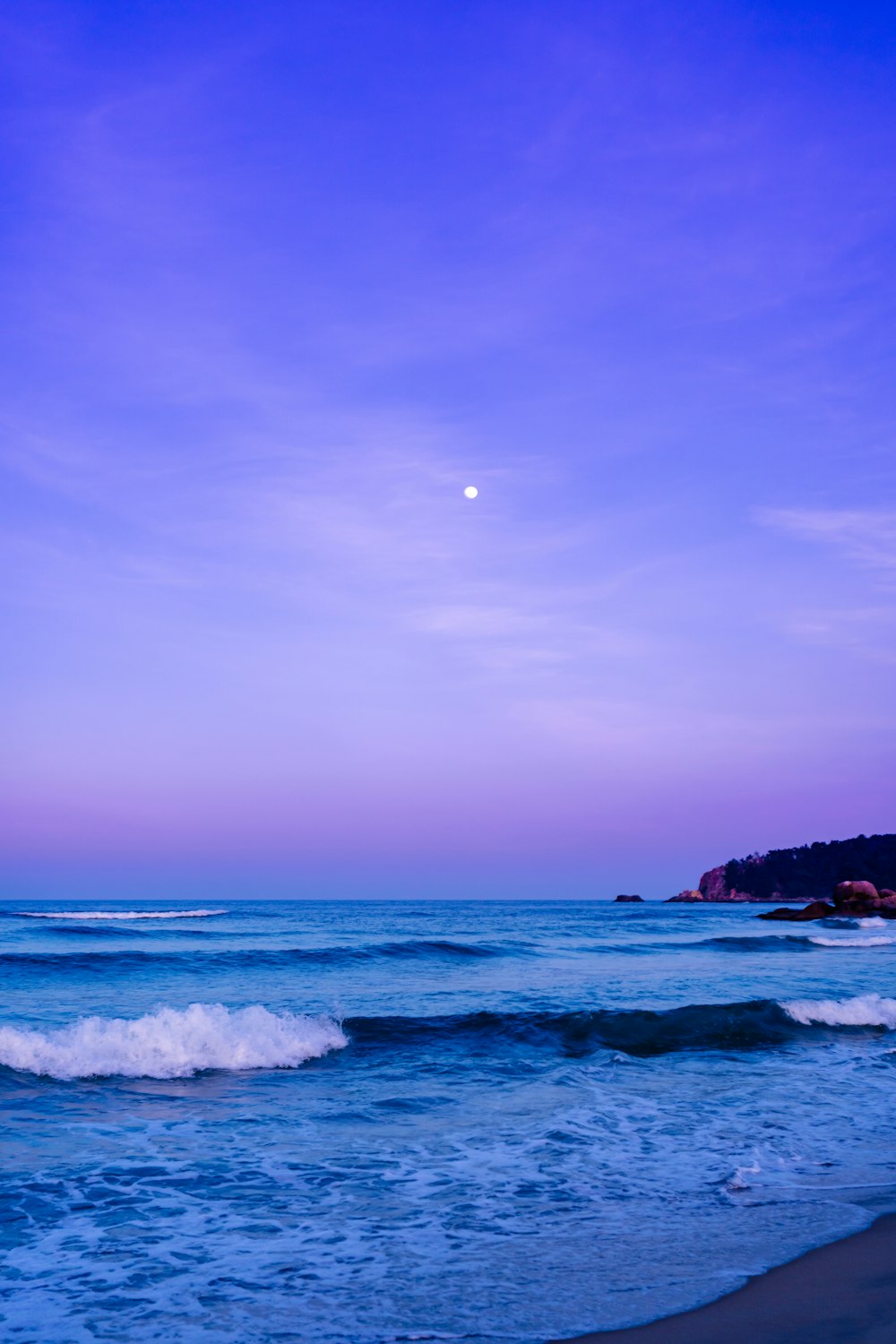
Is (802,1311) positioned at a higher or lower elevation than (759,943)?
higher

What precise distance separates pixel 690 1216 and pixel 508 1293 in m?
1.97

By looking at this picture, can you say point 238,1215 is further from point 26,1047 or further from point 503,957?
point 503,957

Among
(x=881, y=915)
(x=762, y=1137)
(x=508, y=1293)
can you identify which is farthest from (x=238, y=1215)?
(x=881, y=915)

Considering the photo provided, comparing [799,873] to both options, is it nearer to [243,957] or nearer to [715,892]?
[715,892]

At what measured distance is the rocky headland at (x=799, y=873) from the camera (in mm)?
142500

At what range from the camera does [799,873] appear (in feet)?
523

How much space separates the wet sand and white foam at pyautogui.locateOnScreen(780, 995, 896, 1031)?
12.3 meters

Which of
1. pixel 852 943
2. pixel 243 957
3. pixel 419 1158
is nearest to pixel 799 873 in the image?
pixel 852 943

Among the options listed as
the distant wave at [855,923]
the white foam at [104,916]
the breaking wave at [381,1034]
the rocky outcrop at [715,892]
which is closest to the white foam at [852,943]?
the distant wave at [855,923]

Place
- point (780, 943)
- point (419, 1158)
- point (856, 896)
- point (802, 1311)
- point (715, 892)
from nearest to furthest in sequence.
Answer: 1. point (802, 1311)
2. point (419, 1158)
3. point (780, 943)
4. point (856, 896)
5. point (715, 892)

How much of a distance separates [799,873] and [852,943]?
421ft

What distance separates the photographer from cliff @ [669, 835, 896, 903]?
142m

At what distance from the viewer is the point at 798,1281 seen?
16.8 feet

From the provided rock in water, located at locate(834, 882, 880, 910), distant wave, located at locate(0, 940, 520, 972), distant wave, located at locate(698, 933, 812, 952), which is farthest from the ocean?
rock in water, located at locate(834, 882, 880, 910)
